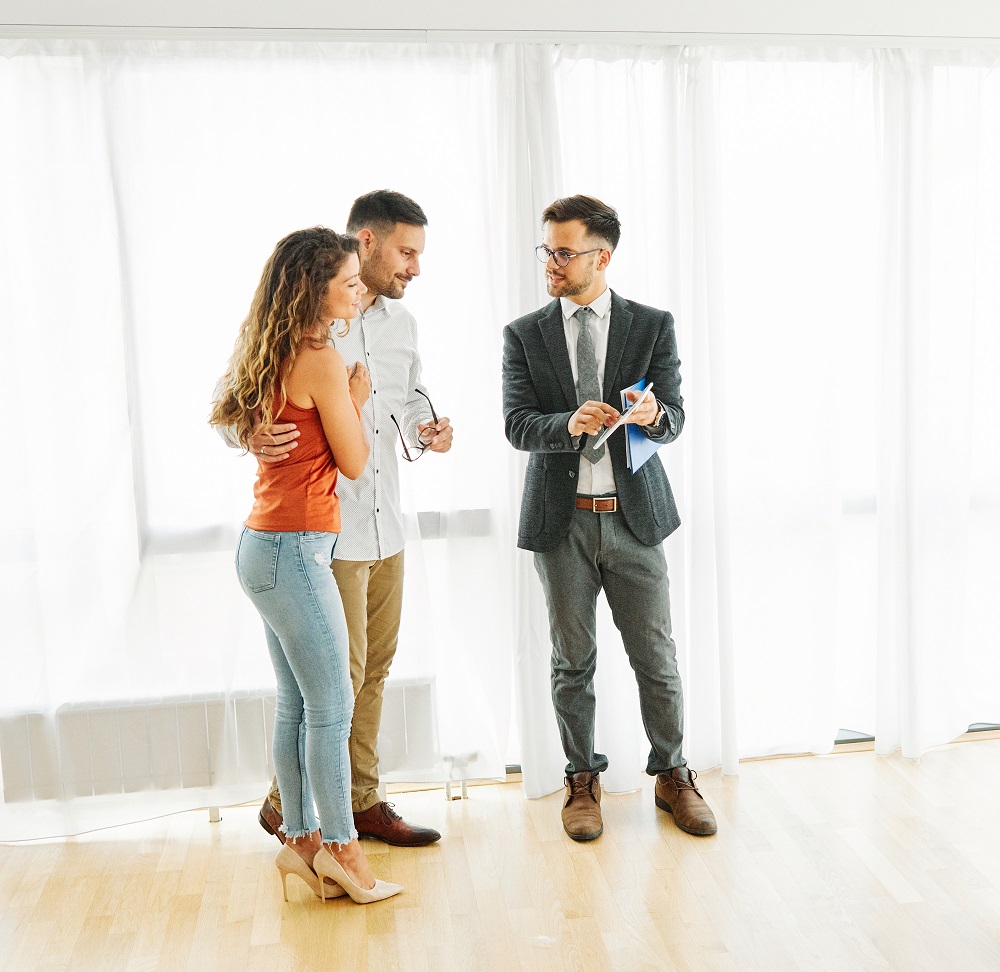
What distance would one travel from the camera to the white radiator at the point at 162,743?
3105 mm

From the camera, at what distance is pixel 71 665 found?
10.2 ft

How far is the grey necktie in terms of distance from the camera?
2916mm

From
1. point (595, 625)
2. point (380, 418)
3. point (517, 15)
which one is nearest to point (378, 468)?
point (380, 418)

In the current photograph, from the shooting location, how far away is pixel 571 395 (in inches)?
115

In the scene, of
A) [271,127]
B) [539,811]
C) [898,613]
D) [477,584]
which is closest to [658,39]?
[271,127]

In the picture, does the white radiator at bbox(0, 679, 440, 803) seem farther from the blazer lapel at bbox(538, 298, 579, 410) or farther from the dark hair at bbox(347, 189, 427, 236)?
the dark hair at bbox(347, 189, 427, 236)

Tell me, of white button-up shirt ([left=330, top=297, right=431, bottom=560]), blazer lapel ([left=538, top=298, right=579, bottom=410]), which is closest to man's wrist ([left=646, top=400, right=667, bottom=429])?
blazer lapel ([left=538, top=298, right=579, bottom=410])

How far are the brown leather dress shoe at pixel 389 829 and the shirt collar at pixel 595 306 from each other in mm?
1550

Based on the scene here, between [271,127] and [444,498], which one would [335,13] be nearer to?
[271,127]

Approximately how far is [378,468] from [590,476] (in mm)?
618

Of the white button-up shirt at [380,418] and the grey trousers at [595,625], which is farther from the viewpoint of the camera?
the grey trousers at [595,625]

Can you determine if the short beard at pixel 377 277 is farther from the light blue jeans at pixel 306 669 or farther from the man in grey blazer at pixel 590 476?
the light blue jeans at pixel 306 669

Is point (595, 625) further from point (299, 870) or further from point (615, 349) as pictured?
point (299, 870)

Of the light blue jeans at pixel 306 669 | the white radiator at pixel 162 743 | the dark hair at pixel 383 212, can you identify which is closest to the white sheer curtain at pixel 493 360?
the white radiator at pixel 162 743
